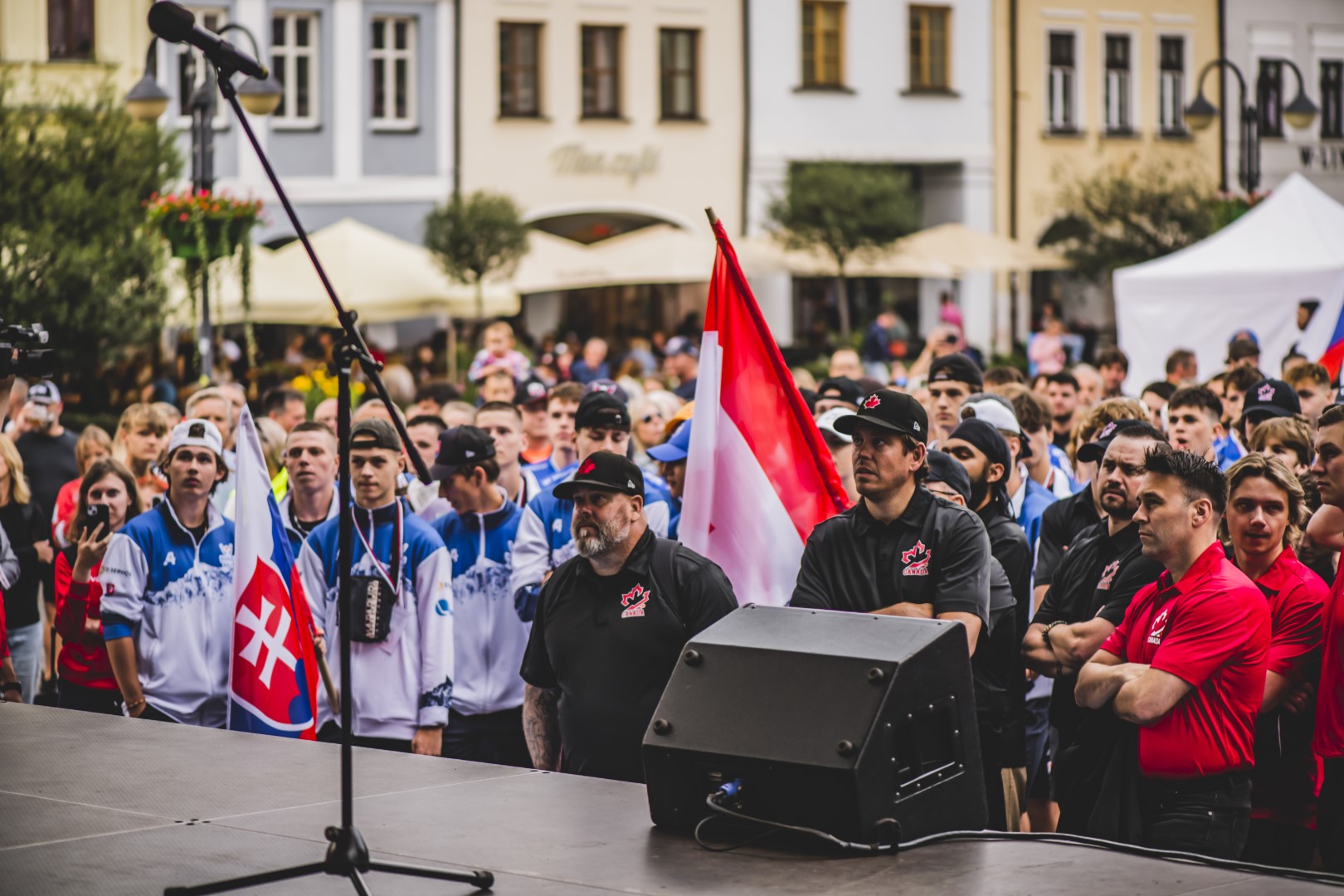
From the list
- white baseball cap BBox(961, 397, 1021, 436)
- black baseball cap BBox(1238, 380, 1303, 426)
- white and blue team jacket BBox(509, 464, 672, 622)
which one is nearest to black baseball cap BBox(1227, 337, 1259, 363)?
black baseball cap BBox(1238, 380, 1303, 426)

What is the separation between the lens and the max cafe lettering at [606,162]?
33969 millimetres

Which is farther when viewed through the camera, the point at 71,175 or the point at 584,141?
the point at 584,141

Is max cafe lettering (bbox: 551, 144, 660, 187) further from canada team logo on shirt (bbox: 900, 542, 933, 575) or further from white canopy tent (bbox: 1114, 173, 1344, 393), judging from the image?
canada team logo on shirt (bbox: 900, 542, 933, 575)

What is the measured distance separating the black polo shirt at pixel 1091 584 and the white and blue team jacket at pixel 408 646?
2.31 m

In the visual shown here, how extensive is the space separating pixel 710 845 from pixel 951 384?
540 cm

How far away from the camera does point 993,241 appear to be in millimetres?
32906

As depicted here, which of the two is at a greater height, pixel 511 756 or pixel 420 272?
pixel 420 272

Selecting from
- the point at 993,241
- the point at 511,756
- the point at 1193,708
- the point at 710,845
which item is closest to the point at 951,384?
the point at 511,756

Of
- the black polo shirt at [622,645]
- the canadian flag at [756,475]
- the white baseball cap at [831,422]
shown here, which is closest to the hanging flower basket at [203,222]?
the white baseball cap at [831,422]

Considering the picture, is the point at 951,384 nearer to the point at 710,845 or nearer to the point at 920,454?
the point at 920,454

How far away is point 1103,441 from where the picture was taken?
740cm

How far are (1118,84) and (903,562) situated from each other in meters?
36.1

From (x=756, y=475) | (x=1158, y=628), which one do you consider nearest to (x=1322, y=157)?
(x=756, y=475)

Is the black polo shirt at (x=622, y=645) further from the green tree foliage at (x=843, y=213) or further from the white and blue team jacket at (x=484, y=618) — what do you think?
the green tree foliage at (x=843, y=213)
